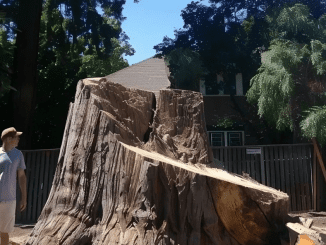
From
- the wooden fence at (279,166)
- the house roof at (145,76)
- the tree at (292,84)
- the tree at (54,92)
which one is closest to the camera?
the wooden fence at (279,166)

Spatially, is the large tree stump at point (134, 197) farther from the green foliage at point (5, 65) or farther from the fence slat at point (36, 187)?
the green foliage at point (5, 65)

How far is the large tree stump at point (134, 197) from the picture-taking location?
3100 millimetres

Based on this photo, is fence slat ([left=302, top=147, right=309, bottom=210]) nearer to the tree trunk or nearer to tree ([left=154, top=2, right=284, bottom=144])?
tree ([left=154, top=2, right=284, bottom=144])

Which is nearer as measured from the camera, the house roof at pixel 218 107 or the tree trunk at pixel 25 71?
the tree trunk at pixel 25 71

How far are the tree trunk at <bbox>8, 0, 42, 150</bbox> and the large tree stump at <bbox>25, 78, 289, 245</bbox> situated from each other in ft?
20.7

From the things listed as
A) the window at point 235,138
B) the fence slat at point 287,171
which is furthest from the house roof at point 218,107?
the fence slat at point 287,171

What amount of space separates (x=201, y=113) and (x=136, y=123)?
3.01 ft

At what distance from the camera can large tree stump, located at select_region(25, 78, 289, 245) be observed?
3100 millimetres

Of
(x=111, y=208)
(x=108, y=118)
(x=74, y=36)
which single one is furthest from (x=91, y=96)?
(x=74, y=36)

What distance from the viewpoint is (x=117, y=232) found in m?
3.18

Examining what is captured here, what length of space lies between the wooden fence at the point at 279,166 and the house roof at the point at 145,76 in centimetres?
567

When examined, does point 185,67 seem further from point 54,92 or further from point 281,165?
point 281,165

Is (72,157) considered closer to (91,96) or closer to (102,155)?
(102,155)

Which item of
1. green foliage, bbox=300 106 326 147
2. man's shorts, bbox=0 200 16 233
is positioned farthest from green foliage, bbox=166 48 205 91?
man's shorts, bbox=0 200 16 233
